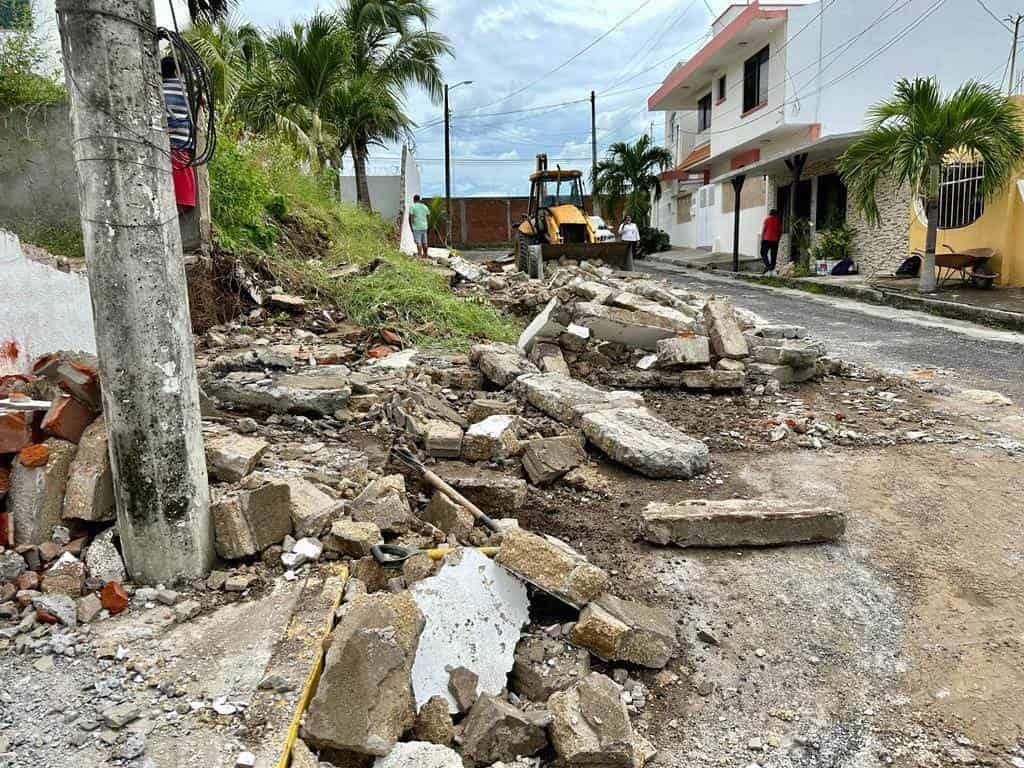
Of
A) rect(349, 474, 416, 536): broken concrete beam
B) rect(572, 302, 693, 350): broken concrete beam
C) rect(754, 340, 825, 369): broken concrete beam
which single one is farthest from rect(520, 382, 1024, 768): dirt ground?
rect(572, 302, 693, 350): broken concrete beam

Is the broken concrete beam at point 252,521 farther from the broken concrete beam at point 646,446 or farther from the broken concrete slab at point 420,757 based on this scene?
the broken concrete beam at point 646,446

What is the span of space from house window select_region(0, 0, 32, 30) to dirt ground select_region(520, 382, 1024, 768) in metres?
5.75

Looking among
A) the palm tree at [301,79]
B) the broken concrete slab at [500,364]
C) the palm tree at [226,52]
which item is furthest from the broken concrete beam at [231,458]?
the palm tree at [301,79]

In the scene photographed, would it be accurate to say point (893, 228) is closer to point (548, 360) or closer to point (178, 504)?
point (548, 360)

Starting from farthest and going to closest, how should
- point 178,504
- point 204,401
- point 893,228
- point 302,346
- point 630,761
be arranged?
1. point 893,228
2. point 302,346
3. point 204,401
4. point 178,504
5. point 630,761

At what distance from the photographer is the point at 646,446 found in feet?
15.6

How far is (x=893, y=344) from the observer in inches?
366

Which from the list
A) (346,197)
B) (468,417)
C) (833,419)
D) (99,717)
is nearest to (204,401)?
(468,417)

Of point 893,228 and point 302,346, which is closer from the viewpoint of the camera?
point 302,346

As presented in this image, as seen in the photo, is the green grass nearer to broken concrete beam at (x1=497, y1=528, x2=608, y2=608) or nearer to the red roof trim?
broken concrete beam at (x1=497, y1=528, x2=608, y2=608)

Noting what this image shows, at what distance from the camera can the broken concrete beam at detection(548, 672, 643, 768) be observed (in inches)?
92.5

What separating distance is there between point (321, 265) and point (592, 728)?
8.40 m

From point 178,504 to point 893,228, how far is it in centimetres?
1756

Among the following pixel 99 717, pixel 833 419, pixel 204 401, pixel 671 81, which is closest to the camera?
pixel 99 717
